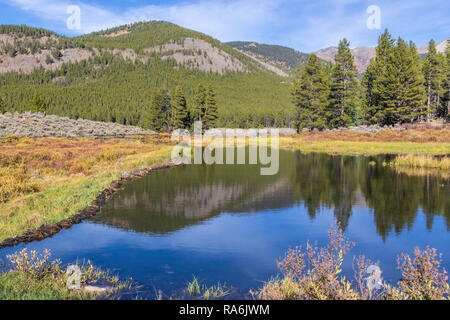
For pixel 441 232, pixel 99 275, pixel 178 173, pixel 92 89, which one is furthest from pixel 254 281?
pixel 92 89

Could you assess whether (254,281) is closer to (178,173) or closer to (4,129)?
(178,173)

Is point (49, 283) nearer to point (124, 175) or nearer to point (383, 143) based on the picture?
point (124, 175)

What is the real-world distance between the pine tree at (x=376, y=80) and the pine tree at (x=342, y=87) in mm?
3854

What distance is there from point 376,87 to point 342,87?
6.91 meters

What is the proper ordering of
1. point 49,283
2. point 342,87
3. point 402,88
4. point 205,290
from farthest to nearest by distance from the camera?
point 342,87
point 402,88
point 205,290
point 49,283

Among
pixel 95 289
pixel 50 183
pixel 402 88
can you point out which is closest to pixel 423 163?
pixel 50 183

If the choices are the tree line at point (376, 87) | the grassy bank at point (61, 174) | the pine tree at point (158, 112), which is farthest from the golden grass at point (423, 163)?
the pine tree at point (158, 112)

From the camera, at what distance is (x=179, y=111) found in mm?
77500

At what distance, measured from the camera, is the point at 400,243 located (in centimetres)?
1197

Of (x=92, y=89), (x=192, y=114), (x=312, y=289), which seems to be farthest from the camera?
(x=92, y=89)

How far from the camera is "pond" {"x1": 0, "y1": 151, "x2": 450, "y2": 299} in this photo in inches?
384

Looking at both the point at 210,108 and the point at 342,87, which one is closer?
the point at 342,87

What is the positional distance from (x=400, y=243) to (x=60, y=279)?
10.8 m

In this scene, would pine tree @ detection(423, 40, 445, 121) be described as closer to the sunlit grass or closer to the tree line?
the tree line
